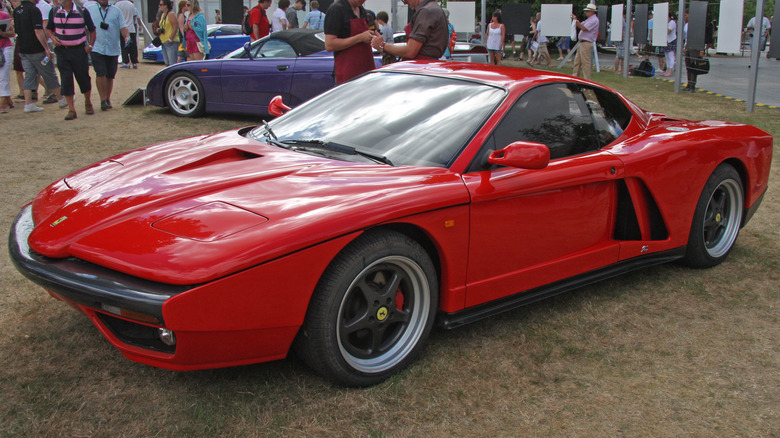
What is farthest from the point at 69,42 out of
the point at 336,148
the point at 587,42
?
the point at 587,42

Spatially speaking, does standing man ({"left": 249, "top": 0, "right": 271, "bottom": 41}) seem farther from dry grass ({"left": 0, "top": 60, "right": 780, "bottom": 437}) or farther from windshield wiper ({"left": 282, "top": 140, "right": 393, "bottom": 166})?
windshield wiper ({"left": 282, "top": 140, "right": 393, "bottom": 166})

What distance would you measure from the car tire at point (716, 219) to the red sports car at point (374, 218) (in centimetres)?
2

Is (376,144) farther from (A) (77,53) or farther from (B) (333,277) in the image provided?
(A) (77,53)

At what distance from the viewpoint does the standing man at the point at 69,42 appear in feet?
28.1

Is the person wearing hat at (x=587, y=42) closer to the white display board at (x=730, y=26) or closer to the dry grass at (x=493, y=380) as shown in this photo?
the white display board at (x=730, y=26)

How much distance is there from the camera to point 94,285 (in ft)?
7.66

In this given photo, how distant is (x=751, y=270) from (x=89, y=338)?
3735 mm

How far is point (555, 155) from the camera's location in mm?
3367

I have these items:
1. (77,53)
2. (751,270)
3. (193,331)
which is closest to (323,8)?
(77,53)

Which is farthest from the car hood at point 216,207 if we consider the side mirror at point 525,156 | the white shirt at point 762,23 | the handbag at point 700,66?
the handbag at point 700,66

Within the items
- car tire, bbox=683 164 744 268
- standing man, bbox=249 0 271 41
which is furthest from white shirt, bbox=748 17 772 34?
standing man, bbox=249 0 271 41

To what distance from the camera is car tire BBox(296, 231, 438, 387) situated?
2.51 metres

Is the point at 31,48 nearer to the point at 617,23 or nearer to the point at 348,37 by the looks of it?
the point at 348,37

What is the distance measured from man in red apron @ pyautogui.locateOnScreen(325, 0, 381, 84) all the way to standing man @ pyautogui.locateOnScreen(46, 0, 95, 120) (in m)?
4.18
